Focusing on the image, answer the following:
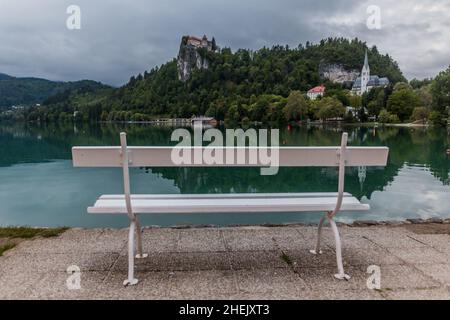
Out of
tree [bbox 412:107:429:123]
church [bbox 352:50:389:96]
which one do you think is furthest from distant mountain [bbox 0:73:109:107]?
tree [bbox 412:107:429:123]

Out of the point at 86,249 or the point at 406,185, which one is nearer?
the point at 86,249

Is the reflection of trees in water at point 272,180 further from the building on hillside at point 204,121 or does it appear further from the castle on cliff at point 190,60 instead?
the castle on cliff at point 190,60

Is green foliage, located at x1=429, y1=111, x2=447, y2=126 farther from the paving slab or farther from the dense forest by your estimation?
the paving slab

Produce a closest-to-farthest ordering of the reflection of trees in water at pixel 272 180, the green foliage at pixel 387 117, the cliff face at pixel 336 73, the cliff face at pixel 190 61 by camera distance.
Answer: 1. the reflection of trees in water at pixel 272 180
2. the green foliage at pixel 387 117
3. the cliff face at pixel 336 73
4. the cliff face at pixel 190 61

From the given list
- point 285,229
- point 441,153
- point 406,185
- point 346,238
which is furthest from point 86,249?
point 441,153

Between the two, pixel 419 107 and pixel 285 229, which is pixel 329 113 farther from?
pixel 285 229

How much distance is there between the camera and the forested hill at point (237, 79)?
11925 centimetres

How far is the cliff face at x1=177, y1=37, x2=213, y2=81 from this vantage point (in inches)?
5679

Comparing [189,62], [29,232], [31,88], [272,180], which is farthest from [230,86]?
[29,232]

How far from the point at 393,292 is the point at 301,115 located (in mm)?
98427

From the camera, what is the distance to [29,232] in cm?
399

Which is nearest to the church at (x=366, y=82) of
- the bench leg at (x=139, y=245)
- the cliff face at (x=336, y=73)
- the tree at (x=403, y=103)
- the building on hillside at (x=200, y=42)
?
the cliff face at (x=336, y=73)

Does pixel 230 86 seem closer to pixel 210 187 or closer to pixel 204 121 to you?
pixel 204 121
